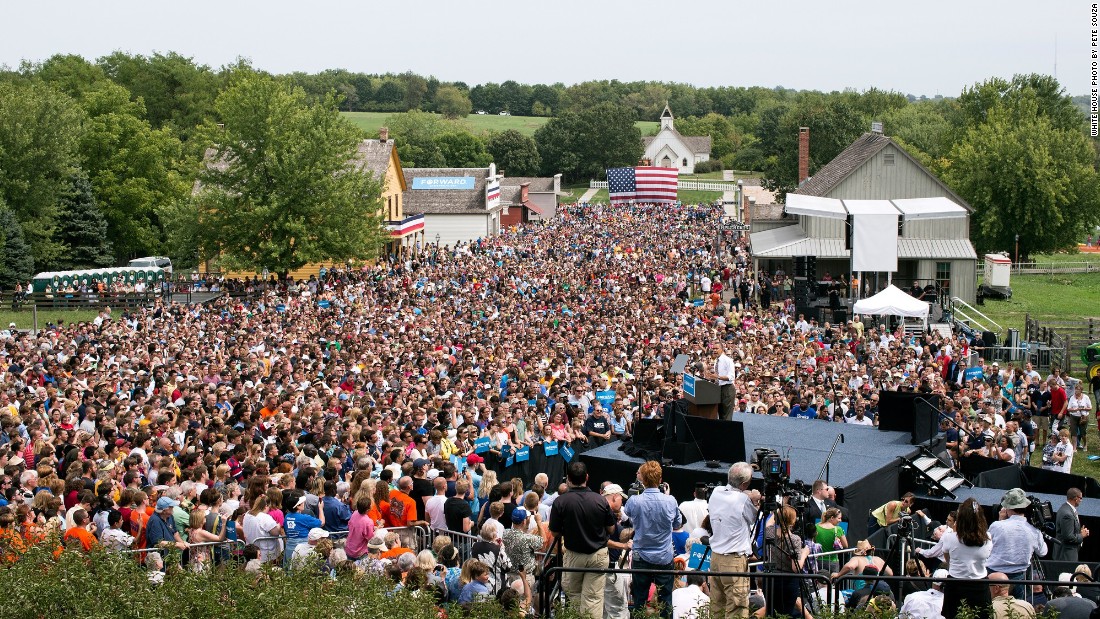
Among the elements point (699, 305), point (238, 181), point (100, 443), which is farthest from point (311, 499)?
point (238, 181)

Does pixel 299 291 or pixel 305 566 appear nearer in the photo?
pixel 305 566

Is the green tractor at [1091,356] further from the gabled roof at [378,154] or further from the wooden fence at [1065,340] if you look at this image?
the gabled roof at [378,154]

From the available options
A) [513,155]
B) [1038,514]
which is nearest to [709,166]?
[513,155]

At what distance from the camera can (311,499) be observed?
10594 millimetres

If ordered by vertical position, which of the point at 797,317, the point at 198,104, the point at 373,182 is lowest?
the point at 797,317

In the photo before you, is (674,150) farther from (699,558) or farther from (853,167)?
(699,558)

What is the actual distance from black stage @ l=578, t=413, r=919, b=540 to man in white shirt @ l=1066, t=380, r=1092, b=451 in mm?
5141

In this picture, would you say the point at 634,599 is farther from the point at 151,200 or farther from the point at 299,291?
the point at 151,200

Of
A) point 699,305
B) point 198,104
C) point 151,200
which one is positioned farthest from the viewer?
point 198,104

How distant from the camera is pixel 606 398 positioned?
62.4ft

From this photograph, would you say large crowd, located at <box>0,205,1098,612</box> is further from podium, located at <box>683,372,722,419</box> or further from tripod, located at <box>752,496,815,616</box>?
tripod, located at <box>752,496,815,616</box>

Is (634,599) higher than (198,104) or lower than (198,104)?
lower

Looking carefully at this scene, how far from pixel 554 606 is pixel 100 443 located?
7401mm

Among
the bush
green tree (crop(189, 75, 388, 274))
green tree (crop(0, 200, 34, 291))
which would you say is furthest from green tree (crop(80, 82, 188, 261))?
the bush
